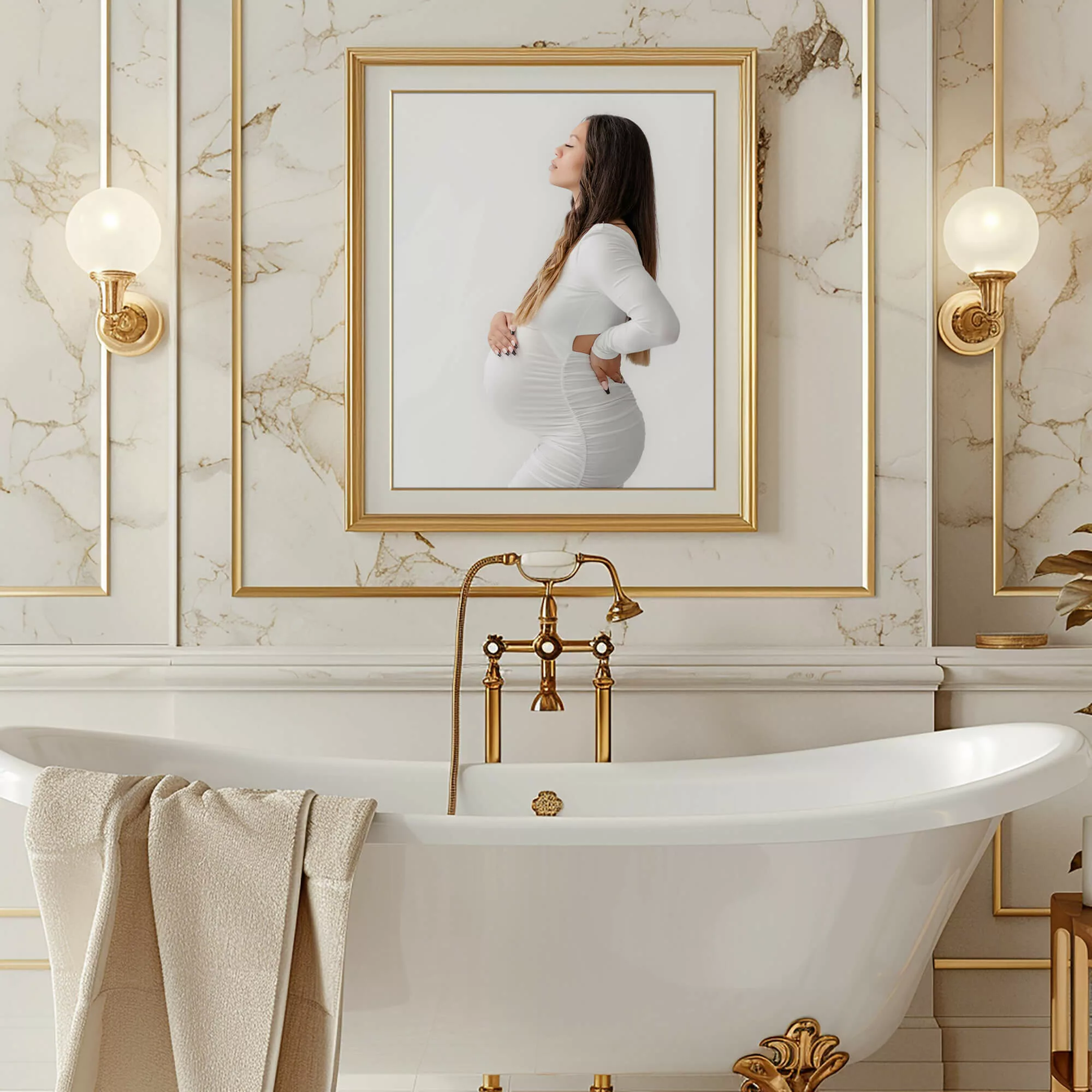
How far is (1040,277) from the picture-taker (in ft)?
6.63

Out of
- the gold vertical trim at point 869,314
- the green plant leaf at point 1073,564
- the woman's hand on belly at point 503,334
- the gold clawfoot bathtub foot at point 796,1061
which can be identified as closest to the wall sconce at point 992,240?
the gold vertical trim at point 869,314

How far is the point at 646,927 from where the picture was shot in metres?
1.27

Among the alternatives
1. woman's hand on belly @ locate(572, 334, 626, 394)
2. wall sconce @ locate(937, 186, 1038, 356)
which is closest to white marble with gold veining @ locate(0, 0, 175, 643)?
woman's hand on belly @ locate(572, 334, 626, 394)

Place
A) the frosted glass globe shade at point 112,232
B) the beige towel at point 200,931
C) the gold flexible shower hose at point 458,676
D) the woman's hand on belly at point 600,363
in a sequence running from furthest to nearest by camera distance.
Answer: the woman's hand on belly at point 600,363
the frosted glass globe shade at point 112,232
the gold flexible shower hose at point 458,676
the beige towel at point 200,931

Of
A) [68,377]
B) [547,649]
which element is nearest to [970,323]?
[547,649]

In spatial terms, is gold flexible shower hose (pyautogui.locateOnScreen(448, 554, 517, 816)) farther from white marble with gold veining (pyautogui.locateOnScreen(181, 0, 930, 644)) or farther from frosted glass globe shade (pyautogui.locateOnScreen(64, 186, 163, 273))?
frosted glass globe shade (pyautogui.locateOnScreen(64, 186, 163, 273))

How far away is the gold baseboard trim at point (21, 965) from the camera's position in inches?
76.0

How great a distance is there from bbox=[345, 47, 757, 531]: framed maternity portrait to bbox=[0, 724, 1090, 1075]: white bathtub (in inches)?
31.9

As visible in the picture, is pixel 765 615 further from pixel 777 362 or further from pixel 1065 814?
pixel 1065 814

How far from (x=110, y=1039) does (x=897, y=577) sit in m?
1.54

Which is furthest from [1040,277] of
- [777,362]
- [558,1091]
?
[558,1091]

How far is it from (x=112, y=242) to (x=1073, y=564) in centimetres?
185

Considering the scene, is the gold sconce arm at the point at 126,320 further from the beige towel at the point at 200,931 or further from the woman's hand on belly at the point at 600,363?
the beige towel at the point at 200,931

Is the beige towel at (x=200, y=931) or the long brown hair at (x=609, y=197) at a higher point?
the long brown hair at (x=609, y=197)
